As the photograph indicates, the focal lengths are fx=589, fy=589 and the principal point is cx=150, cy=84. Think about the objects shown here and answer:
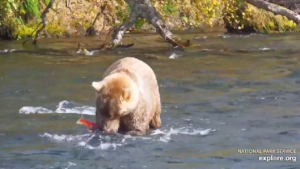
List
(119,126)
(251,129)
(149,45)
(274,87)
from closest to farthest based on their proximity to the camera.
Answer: (119,126), (251,129), (274,87), (149,45)

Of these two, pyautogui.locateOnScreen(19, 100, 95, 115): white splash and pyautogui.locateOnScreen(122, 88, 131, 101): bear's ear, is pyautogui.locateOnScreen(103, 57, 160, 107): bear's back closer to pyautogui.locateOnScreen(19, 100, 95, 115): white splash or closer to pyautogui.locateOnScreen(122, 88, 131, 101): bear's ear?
pyautogui.locateOnScreen(122, 88, 131, 101): bear's ear

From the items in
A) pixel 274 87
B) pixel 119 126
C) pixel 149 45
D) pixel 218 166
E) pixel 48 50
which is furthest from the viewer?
pixel 149 45

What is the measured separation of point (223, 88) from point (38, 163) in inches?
251

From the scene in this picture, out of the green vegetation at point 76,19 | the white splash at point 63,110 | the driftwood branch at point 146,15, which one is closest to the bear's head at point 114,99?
the white splash at point 63,110

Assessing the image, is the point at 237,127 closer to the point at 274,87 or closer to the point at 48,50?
the point at 274,87

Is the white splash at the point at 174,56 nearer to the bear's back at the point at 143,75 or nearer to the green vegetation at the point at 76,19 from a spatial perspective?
the green vegetation at the point at 76,19

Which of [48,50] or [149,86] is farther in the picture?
[48,50]

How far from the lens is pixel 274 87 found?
13188 millimetres

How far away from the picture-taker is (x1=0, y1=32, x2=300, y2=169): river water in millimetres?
8102

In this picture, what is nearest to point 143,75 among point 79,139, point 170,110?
point 79,139

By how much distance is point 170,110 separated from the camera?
36.6 ft

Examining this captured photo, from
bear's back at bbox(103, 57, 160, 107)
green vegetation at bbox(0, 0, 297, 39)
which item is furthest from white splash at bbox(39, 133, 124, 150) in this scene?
green vegetation at bbox(0, 0, 297, 39)

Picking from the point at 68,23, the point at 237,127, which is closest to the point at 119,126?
the point at 237,127

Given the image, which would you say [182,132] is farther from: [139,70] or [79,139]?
[79,139]
